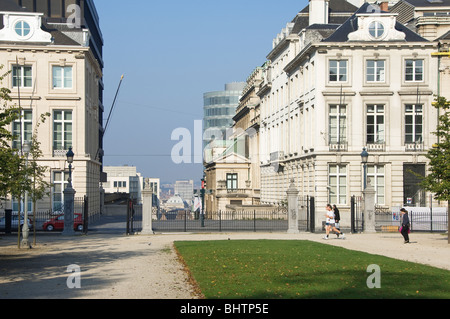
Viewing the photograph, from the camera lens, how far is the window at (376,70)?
5497cm

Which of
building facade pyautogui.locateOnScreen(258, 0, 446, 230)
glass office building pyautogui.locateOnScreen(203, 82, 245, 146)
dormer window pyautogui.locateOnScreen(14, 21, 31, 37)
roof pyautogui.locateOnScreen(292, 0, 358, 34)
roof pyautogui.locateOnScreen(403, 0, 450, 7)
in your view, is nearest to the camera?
dormer window pyautogui.locateOnScreen(14, 21, 31, 37)

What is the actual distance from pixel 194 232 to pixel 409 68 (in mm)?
24157

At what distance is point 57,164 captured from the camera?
52500mm

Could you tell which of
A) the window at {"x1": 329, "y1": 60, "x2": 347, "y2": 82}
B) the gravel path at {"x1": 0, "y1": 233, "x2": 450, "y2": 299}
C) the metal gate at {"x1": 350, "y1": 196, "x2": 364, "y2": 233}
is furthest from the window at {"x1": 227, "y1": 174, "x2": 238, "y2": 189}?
the gravel path at {"x1": 0, "y1": 233, "x2": 450, "y2": 299}

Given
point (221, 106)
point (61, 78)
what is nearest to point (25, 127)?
point (61, 78)

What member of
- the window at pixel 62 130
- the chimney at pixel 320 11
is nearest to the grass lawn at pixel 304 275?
the window at pixel 62 130

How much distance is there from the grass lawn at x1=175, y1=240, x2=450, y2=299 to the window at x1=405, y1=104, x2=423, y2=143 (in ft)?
97.7

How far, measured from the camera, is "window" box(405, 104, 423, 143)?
54.8 meters

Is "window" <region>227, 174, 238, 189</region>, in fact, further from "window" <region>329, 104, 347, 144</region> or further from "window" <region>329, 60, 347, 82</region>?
"window" <region>329, 60, 347, 82</region>

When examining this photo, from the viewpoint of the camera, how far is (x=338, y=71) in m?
55.1

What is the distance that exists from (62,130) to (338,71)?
2326 centimetres

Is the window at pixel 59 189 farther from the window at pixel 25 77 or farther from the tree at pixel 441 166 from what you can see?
the tree at pixel 441 166

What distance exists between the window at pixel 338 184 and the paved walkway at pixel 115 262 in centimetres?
1378
